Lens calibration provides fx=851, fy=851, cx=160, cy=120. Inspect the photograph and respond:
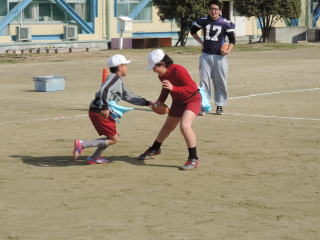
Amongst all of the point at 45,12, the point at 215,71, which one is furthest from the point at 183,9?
the point at 215,71

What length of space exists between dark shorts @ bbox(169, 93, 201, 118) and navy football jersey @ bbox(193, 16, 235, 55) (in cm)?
488

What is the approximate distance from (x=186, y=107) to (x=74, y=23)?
107 ft

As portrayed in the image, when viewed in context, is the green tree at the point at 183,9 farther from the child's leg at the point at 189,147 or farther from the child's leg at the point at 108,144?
the child's leg at the point at 189,147

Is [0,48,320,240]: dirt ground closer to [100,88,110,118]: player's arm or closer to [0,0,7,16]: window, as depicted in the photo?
[100,88,110,118]: player's arm

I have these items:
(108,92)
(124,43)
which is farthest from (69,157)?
(124,43)

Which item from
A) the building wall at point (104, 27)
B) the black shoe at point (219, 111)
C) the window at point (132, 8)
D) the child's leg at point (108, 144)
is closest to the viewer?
the child's leg at point (108, 144)

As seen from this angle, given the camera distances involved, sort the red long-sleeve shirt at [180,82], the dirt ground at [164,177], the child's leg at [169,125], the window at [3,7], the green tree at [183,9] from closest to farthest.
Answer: the dirt ground at [164,177]
the red long-sleeve shirt at [180,82]
the child's leg at [169,125]
the green tree at [183,9]
the window at [3,7]

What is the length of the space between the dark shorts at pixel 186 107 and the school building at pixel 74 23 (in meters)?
28.9

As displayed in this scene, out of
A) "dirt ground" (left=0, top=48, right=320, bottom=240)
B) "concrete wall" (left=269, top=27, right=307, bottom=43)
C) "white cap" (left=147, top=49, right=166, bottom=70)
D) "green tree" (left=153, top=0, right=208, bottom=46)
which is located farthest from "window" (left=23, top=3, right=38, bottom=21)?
"white cap" (left=147, top=49, right=166, bottom=70)

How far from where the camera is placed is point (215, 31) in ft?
48.8

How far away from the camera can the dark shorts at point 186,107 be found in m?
10.0

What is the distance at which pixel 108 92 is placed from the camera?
9898mm

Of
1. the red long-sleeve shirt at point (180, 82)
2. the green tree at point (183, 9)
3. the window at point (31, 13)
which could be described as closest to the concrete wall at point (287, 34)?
the green tree at point (183, 9)

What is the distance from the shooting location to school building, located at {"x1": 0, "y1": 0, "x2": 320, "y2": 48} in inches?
1531
